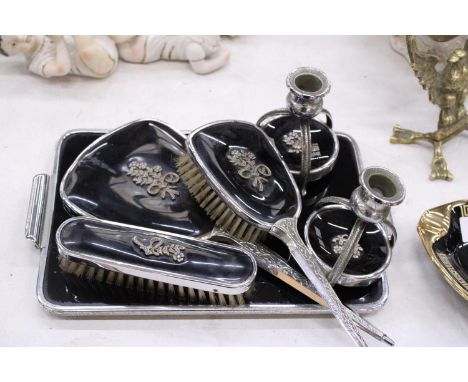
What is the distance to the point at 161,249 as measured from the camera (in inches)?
22.2

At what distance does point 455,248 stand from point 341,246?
151 mm

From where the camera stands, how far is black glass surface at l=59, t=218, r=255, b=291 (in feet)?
1.83

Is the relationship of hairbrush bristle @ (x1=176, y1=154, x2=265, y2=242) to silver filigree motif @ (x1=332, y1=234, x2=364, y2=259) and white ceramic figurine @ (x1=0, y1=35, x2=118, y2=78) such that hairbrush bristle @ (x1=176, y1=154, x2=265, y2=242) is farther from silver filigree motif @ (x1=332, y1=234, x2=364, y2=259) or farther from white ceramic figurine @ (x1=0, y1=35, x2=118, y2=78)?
white ceramic figurine @ (x1=0, y1=35, x2=118, y2=78)

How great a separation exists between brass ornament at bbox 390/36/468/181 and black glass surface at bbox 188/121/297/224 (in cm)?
25

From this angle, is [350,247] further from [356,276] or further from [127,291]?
[127,291]

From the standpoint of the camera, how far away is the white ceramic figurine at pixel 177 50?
86cm

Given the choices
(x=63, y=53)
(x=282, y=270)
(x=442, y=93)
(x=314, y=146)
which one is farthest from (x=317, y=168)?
(x=63, y=53)

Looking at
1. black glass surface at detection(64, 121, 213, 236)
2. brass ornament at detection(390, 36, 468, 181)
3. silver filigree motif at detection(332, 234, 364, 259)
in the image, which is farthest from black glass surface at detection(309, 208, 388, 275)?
brass ornament at detection(390, 36, 468, 181)

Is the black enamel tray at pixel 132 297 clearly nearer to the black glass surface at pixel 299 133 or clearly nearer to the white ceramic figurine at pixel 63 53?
the black glass surface at pixel 299 133

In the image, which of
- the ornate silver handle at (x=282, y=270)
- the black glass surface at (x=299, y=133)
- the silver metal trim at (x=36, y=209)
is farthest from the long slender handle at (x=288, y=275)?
the silver metal trim at (x=36, y=209)

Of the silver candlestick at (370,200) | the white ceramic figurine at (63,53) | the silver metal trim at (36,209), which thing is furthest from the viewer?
the white ceramic figurine at (63,53)

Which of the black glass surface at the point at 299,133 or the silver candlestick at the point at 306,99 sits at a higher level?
the silver candlestick at the point at 306,99

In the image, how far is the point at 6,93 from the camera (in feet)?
2.68

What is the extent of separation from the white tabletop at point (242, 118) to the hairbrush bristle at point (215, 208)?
9 centimetres
